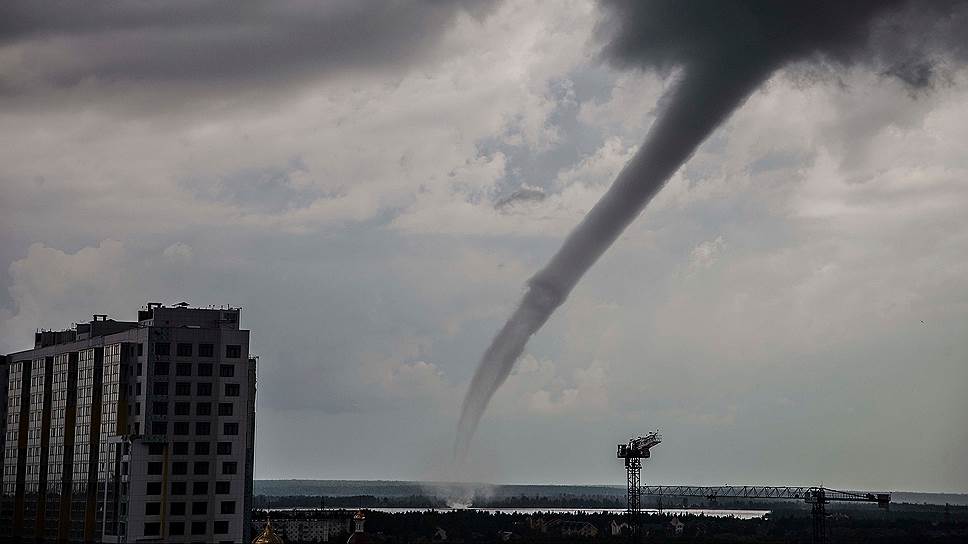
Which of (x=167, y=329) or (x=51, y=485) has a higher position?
(x=167, y=329)

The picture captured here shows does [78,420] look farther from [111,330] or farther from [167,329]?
[167,329]

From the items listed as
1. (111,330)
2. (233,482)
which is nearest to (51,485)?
(111,330)

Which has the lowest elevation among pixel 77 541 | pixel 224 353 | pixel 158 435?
pixel 77 541

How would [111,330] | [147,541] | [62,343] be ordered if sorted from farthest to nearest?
[62,343] → [111,330] → [147,541]

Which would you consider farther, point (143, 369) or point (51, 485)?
point (51, 485)

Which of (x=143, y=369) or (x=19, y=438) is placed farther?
(x=19, y=438)

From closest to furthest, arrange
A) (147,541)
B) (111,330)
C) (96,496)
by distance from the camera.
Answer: (147,541)
(96,496)
(111,330)

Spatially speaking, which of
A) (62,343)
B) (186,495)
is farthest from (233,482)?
(62,343)

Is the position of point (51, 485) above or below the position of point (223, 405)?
below

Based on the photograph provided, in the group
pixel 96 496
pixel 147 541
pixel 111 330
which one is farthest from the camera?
pixel 111 330

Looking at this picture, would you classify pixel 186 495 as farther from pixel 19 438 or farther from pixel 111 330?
pixel 19 438
